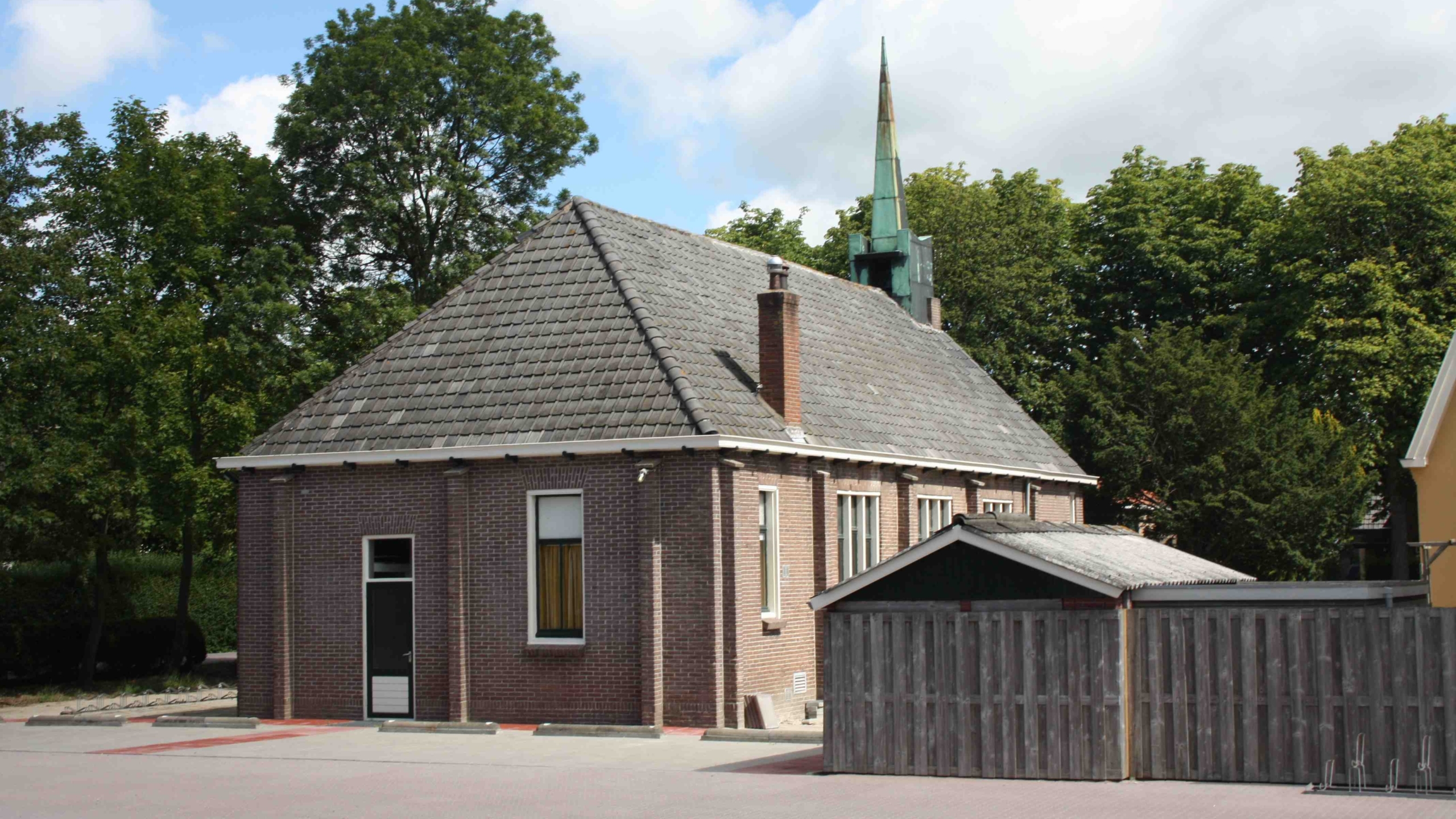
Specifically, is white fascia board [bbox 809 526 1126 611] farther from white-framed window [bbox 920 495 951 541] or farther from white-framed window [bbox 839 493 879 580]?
white-framed window [bbox 920 495 951 541]

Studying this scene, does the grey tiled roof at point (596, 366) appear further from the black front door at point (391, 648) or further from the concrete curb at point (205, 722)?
the concrete curb at point (205, 722)

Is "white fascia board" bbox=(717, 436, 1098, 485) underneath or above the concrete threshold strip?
above

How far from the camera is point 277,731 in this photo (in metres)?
22.6

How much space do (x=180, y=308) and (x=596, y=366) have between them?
14425 millimetres

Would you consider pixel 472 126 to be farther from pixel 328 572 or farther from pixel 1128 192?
pixel 1128 192

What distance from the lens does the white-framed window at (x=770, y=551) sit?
76.6 ft

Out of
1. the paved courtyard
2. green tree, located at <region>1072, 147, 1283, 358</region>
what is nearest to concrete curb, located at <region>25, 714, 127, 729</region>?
Answer: the paved courtyard

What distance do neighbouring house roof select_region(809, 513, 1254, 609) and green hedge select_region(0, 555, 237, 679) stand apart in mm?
21956

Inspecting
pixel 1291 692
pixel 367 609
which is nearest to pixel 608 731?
pixel 367 609

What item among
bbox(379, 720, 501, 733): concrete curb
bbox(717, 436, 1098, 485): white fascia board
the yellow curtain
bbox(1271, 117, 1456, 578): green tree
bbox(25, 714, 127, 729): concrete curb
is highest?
bbox(1271, 117, 1456, 578): green tree

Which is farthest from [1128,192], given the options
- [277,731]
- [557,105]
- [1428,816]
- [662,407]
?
[1428,816]

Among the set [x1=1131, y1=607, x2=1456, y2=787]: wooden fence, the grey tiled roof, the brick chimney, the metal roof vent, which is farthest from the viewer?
the metal roof vent

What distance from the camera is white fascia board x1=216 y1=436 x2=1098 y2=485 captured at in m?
21.5

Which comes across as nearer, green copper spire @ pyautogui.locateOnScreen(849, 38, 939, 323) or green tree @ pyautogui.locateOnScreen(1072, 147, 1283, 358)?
green copper spire @ pyautogui.locateOnScreen(849, 38, 939, 323)
